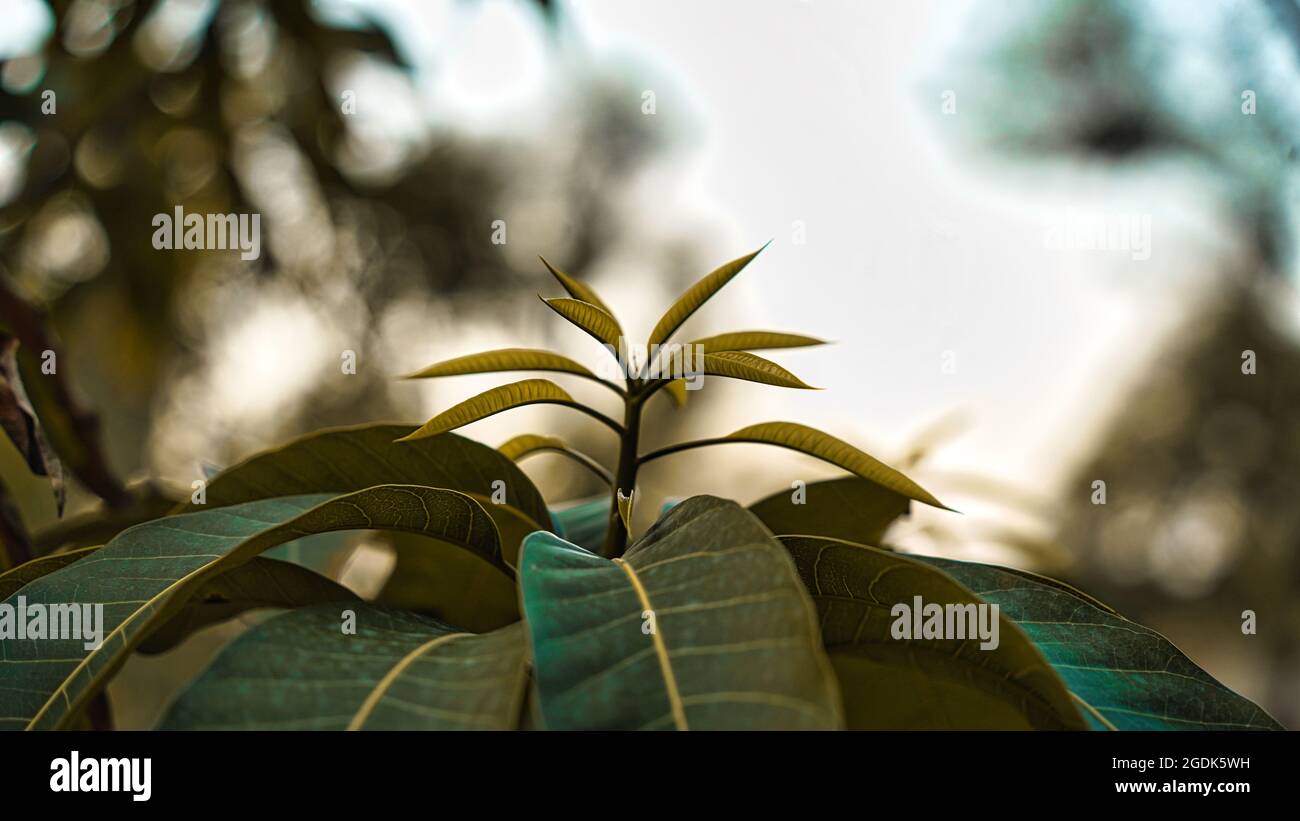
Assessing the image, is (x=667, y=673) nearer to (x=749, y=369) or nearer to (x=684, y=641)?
(x=684, y=641)

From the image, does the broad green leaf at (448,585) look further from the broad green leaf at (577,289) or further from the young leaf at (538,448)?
the broad green leaf at (577,289)

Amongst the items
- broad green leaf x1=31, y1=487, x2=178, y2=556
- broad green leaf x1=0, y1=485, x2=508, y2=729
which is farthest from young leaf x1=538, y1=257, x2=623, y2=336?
broad green leaf x1=31, y1=487, x2=178, y2=556

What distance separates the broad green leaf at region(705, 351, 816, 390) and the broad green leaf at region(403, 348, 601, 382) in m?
0.07

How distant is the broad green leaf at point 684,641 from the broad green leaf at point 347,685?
26 millimetres

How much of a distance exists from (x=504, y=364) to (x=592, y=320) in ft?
0.18

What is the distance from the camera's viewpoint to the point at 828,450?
1.38 ft

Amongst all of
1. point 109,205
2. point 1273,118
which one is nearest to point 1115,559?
point 1273,118

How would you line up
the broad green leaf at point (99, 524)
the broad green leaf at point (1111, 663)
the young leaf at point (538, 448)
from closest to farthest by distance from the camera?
the broad green leaf at point (1111, 663), the young leaf at point (538, 448), the broad green leaf at point (99, 524)

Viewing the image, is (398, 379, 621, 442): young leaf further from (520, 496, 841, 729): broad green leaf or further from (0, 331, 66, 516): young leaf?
(0, 331, 66, 516): young leaf

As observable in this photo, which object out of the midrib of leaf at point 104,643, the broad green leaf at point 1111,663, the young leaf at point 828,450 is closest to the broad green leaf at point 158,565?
the midrib of leaf at point 104,643

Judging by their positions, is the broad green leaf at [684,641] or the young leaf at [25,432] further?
the young leaf at [25,432]

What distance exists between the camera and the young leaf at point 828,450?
41 cm

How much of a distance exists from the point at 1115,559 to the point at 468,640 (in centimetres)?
458

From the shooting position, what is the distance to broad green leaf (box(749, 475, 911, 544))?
1.78 ft
